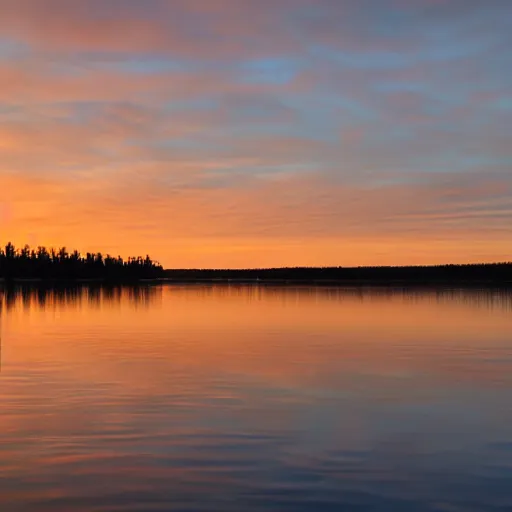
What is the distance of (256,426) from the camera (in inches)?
742

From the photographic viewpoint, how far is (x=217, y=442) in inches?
675

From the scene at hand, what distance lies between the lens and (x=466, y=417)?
2000 cm

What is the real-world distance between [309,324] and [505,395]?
31320mm

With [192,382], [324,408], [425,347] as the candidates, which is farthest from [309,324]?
[324,408]

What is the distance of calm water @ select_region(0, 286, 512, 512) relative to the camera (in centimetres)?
1331

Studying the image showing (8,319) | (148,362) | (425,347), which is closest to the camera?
(148,362)

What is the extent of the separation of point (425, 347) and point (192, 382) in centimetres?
1687

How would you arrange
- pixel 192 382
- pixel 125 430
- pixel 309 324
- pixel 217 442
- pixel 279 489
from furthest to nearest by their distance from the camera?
pixel 309 324, pixel 192 382, pixel 125 430, pixel 217 442, pixel 279 489

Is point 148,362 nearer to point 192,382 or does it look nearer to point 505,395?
point 192,382

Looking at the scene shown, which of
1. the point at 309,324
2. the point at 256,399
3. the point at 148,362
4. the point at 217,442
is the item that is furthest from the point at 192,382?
the point at 309,324

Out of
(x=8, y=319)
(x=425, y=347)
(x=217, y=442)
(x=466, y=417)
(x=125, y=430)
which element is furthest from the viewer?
(x=8, y=319)

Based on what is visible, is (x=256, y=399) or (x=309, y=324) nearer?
(x=256, y=399)

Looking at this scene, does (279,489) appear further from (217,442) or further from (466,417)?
(466,417)

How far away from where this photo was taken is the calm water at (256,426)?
13.3 m
